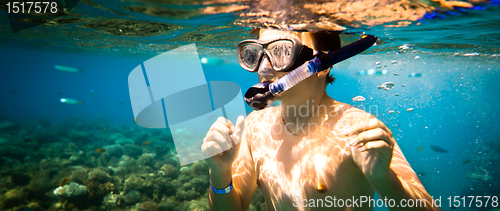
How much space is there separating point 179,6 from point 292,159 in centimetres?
424

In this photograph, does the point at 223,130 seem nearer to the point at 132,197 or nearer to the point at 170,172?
the point at 132,197

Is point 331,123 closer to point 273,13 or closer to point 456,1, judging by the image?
point 273,13

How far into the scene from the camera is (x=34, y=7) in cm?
663

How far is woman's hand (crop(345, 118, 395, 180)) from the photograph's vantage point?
3.79ft

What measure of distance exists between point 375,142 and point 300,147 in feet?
3.16

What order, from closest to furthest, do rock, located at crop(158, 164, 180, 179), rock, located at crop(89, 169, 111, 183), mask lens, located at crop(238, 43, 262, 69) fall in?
mask lens, located at crop(238, 43, 262, 69)
rock, located at crop(89, 169, 111, 183)
rock, located at crop(158, 164, 180, 179)

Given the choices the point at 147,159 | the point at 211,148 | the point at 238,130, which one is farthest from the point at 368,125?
the point at 147,159

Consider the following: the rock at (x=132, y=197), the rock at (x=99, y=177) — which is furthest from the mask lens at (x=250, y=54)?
the rock at (x=99, y=177)

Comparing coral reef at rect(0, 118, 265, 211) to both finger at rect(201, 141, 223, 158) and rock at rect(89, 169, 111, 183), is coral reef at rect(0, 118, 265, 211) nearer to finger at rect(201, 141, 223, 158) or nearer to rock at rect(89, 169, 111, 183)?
rock at rect(89, 169, 111, 183)

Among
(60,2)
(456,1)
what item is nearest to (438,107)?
(456,1)

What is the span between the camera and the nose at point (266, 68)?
208 cm

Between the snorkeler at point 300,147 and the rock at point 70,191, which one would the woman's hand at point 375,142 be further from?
the rock at point 70,191

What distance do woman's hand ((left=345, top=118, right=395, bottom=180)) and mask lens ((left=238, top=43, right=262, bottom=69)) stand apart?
4.22 ft

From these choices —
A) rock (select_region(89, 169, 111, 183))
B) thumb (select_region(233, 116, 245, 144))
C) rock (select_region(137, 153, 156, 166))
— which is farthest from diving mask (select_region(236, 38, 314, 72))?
rock (select_region(137, 153, 156, 166))
